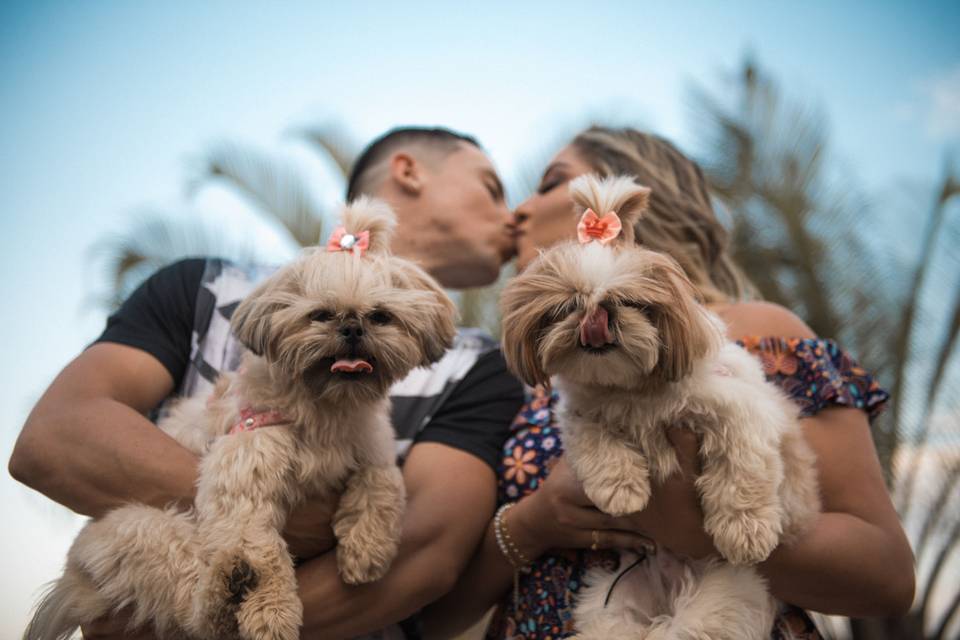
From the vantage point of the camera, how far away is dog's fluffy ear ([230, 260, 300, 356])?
299cm

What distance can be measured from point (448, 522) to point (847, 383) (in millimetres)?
1864

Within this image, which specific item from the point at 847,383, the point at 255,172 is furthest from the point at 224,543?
the point at 255,172

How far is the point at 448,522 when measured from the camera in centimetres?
329

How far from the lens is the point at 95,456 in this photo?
9.91ft

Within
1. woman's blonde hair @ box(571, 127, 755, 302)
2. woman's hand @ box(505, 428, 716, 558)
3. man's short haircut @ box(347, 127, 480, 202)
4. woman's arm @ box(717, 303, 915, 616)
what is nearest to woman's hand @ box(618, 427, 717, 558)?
woman's hand @ box(505, 428, 716, 558)

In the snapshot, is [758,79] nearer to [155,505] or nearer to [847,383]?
[847,383]

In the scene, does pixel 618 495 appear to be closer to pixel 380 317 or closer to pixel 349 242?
pixel 380 317

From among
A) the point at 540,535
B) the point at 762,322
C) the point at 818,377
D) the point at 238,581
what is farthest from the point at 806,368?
the point at 238,581

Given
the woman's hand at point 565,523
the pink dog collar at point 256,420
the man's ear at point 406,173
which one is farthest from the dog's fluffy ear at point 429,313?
the man's ear at point 406,173

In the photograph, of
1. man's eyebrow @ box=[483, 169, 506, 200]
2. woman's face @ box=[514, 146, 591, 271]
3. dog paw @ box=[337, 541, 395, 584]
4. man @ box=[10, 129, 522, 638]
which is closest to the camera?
dog paw @ box=[337, 541, 395, 584]

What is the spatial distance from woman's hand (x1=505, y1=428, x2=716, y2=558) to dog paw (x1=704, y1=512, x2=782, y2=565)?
15cm

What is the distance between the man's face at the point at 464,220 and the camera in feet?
15.7

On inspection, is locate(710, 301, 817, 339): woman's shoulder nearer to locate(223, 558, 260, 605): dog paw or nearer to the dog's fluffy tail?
locate(223, 558, 260, 605): dog paw

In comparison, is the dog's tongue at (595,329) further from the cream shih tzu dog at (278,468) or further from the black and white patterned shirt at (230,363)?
the black and white patterned shirt at (230,363)
